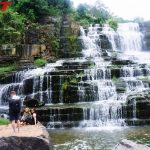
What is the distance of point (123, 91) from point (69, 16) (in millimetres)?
16218

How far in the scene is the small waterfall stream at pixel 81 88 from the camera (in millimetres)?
22797

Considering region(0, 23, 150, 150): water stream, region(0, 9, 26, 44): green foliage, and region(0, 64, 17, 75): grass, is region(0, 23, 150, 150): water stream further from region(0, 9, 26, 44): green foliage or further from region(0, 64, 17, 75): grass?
region(0, 9, 26, 44): green foliage

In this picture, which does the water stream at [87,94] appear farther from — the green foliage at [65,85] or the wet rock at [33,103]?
the wet rock at [33,103]

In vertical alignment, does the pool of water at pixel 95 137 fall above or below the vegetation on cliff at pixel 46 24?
below

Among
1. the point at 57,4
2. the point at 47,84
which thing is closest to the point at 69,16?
the point at 57,4

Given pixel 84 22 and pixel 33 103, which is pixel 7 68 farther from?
pixel 84 22

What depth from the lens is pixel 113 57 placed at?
106ft

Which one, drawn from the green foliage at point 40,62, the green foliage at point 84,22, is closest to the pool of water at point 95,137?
the green foliage at point 40,62

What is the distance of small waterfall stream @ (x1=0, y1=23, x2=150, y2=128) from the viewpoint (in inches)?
898

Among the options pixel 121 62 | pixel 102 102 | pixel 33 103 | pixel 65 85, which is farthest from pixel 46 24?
pixel 102 102

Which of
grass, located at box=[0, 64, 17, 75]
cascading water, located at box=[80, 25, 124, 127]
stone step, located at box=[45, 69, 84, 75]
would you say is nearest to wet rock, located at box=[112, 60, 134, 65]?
cascading water, located at box=[80, 25, 124, 127]

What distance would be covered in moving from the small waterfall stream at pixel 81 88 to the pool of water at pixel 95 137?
1.36m

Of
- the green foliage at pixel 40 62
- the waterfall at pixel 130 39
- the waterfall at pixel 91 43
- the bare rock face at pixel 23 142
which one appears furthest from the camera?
the waterfall at pixel 130 39

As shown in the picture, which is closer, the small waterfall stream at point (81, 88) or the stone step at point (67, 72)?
the small waterfall stream at point (81, 88)
